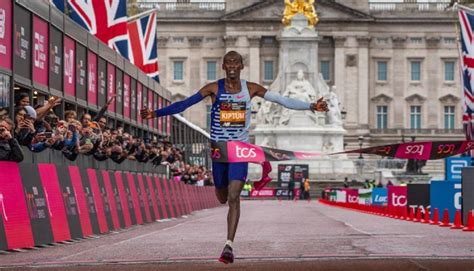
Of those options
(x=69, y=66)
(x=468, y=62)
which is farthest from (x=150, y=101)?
(x=69, y=66)

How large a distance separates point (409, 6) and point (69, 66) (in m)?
149

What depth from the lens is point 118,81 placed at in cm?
4050

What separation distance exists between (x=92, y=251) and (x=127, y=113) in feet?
74.3

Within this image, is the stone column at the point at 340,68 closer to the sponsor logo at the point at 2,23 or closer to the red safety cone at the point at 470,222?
the red safety cone at the point at 470,222

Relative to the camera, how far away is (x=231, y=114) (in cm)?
1823

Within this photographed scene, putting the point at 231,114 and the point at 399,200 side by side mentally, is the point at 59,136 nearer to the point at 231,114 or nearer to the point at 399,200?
the point at 231,114

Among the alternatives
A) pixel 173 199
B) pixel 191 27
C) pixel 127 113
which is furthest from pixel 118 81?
pixel 191 27

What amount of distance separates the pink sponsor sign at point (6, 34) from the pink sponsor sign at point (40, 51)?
238cm

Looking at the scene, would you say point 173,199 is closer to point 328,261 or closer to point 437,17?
point 328,261

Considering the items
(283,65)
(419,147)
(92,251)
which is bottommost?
(92,251)

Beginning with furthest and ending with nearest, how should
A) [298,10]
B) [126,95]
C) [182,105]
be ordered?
1. [298,10]
2. [126,95]
3. [182,105]

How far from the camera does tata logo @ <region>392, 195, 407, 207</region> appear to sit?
170ft

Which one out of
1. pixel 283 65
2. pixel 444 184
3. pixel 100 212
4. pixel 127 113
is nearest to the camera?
pixel 100 212

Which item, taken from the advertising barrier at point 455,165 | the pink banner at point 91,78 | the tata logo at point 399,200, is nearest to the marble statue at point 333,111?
the tata logo at point 399,200
